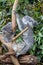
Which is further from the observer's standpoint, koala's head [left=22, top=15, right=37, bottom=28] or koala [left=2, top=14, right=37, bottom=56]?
koala's head [left=22, top=15, right=37, bottom=28]

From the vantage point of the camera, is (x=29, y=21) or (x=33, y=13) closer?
(x=29, y=21)

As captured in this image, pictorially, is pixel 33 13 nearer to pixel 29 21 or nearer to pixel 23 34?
pixel 29 21

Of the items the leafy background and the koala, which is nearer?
the koala

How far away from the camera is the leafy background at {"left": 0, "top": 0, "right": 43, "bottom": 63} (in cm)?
209

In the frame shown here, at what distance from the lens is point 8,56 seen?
6.21 ft

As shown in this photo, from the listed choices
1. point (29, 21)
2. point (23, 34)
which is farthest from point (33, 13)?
point (23, 34)

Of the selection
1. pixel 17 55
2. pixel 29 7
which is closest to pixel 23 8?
pixel 29 7

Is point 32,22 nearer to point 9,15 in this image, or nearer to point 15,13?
point 15,13

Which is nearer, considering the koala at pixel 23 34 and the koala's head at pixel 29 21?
the koala at pixel 23 34

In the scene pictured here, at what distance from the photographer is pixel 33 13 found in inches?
95.3

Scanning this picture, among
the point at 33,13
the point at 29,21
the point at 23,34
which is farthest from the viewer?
the point at 33,13

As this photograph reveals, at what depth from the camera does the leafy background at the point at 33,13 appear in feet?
6.86

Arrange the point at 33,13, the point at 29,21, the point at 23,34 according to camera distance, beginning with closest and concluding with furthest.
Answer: the point at 23,34, the point at 29,21, the point at 33,13

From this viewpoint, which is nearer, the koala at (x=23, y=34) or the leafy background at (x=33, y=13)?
the koala at (x=23, y=34)
